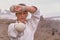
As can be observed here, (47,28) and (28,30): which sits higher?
(28,30)

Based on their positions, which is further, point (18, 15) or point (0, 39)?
point (0, 39)

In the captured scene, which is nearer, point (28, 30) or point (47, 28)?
point (28, 30)

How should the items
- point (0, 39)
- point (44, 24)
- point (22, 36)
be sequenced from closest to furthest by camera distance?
point (22, 36)
point (0, 39)
point (44, 24)

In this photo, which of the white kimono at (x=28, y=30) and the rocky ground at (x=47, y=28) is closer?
the white kimono at (x=28, y=30)

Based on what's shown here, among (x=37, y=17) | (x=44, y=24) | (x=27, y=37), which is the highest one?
(x=37, y=17)

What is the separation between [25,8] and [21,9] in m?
0.03

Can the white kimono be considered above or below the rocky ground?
above

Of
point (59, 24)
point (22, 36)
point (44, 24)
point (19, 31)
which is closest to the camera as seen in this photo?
point (19, 31)

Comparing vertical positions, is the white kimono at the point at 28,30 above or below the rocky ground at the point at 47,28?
above

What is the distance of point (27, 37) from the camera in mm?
2098

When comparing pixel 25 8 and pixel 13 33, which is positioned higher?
pixel 25 8

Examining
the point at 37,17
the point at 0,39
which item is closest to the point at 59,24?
the point at 0,39

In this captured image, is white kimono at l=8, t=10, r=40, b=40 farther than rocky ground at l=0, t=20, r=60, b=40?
No

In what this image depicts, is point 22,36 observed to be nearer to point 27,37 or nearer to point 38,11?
point 27,37
